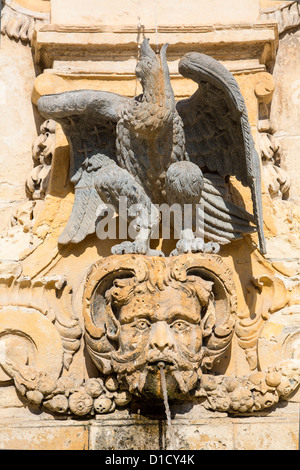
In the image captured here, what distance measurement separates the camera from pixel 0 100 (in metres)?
6.00

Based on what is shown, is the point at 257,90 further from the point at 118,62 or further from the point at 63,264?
the point at 63,264

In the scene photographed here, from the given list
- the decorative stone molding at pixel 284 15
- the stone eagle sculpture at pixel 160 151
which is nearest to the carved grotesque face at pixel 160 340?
the stone eagle sculpture at pixel 160 151

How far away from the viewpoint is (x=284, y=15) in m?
6.05

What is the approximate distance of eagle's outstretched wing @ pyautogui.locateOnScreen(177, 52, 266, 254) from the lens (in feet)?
16.4

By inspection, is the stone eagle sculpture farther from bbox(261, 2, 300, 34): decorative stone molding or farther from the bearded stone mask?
bbox(261, 2, 300, 34): decorative stone molding

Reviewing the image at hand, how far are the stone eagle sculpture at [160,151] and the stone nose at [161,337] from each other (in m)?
0.43

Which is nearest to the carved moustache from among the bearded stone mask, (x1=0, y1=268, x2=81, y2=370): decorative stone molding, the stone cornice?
the bearded stone mask

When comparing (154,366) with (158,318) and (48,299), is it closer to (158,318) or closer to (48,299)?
(158,318)

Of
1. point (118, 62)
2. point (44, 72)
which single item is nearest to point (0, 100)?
point (44, 72)

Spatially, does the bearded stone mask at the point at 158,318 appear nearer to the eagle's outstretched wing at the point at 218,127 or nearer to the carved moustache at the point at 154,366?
the carved moustache at the point at 154,366

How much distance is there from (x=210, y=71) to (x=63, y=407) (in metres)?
1.77

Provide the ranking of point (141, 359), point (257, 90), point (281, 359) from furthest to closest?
point (257, 90) → point (281, 359) → point (141, 359)

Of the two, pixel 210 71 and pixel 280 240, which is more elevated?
pixel 210 71

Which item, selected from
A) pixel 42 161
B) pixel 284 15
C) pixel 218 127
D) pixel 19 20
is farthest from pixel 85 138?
pixel 284 15
